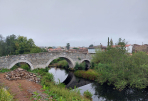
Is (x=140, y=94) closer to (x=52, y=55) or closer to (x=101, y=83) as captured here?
(x=101, y=83)

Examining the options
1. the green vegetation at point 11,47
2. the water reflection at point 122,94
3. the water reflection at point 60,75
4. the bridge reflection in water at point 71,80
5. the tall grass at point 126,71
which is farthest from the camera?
the green vegetation at point 11,47

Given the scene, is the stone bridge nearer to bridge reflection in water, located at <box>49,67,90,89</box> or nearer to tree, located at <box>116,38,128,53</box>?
bridge reflection in water, located at <box>49,67,90,89</box>

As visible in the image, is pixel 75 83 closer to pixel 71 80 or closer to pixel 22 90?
pixel 71 80

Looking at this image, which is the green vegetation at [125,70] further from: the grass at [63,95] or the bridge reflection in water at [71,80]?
the grass at [63,95]

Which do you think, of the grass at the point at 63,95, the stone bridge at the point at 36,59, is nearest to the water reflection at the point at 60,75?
the stone bridge at the point at 36,59

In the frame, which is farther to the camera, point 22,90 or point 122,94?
point 122,94

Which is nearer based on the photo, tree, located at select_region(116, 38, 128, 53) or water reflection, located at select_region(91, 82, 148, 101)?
water reflection, located at select_region(91, 82, 148, 101)

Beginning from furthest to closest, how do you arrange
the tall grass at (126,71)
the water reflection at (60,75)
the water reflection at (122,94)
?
the water reflection at (60,75) < the tall grass at (126,71) < the water reflection at (122,94)

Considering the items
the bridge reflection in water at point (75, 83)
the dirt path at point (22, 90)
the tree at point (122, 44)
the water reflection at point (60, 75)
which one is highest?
the tree at point (122, 44)

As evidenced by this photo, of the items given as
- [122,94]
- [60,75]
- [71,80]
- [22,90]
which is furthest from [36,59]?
[122,94]

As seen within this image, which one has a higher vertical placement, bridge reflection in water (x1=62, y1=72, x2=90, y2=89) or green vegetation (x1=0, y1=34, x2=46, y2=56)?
green vegetation (x1=0, y1=34, x2=46, y2=56)

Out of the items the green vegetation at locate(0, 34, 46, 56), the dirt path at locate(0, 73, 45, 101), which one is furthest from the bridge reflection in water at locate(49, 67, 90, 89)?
the green vegetation at locate(0, 34, 46, 56)

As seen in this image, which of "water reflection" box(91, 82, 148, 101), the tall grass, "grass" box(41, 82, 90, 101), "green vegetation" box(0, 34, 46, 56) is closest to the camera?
"grass" box(41, 82, 90, 101)

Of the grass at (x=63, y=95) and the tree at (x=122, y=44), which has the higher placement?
the tree at (x=122, y=44)
